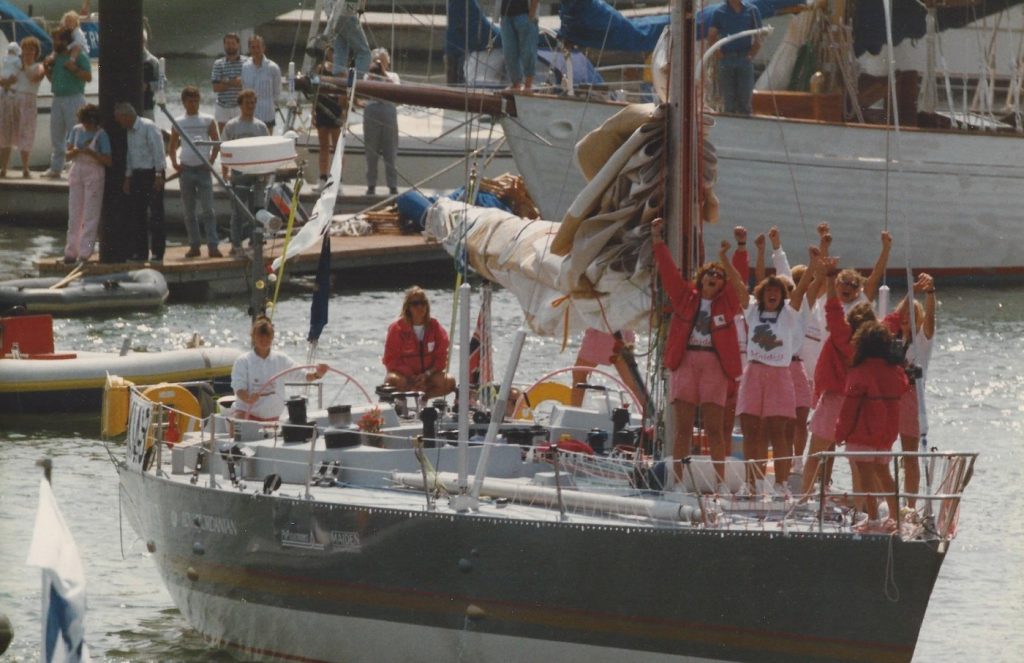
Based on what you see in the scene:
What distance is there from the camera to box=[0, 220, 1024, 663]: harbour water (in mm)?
15172

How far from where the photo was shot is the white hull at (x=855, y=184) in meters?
29.8

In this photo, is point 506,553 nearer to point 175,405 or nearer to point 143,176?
point 175,405

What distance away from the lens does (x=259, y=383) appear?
1527 centimetres

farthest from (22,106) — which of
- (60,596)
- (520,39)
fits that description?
(60,596)

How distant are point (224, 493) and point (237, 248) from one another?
569 inches

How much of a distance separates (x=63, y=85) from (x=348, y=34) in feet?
34.9

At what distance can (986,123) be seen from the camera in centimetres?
3136

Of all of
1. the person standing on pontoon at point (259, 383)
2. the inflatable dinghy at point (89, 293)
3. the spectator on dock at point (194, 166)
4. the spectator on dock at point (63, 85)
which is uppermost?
the spectator on dock at point (63, 85)

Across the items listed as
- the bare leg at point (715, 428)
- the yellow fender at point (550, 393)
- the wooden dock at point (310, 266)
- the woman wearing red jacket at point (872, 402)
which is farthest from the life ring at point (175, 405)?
the wooden dock at point (310, 266)

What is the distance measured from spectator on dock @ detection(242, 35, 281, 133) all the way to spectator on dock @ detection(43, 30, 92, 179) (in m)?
3.44

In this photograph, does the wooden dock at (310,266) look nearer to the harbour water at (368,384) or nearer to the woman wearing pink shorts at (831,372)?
the harbour water at (368,384)

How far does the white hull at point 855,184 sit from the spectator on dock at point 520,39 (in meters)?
1.49

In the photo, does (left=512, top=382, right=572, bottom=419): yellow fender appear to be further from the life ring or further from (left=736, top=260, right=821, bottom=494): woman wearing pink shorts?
(left=736, top=260, right=821, bottom=494): woman wearing pink shorts

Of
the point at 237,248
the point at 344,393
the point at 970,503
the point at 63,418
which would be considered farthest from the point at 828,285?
the point at 237,248
